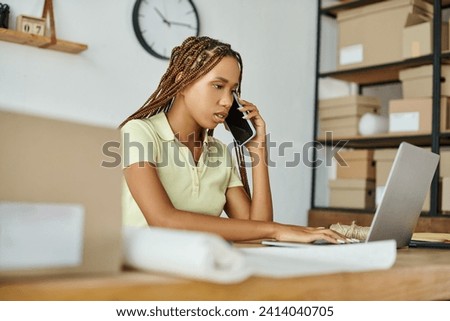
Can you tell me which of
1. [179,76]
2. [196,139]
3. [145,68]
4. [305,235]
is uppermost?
[145,68]

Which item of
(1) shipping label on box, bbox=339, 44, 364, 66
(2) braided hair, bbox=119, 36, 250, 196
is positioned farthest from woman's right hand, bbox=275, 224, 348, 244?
(1) shipping label on box, bbox=339, 44, 364, 66

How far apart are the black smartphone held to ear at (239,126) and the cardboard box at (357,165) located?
5.49 feet

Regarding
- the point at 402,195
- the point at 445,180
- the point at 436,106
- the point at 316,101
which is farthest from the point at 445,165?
the point at 402,195

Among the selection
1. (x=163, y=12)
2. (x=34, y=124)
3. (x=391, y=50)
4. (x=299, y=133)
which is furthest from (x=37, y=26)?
(x=34, y=124)

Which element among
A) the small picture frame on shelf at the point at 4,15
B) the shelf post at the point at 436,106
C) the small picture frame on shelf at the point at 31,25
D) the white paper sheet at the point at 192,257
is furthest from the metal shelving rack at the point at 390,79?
the white paper sheet at the point at 192,257

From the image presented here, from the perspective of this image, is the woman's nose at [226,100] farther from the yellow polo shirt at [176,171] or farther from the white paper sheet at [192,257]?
the white paper sheet at [192,257]

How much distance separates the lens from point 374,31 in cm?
332

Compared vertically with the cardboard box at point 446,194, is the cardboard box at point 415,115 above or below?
above

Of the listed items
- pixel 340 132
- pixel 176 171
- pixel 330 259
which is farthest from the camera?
pixel 340 132

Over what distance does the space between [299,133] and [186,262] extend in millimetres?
3041

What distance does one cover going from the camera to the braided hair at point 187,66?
1542mm

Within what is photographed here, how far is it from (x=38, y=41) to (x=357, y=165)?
1772 millimetres

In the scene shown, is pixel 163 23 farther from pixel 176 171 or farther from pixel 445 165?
pixel 176 171

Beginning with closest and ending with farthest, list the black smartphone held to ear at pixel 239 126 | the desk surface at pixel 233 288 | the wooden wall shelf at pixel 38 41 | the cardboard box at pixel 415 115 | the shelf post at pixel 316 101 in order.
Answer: the desk surface at pixel 233 288 < the black smartphone held to ear at pixel 239 126 < the wooden wall shelf at pixel 38 41 < the cardboard box at pixel 415 115 < the shelf post at pixel 316 101
